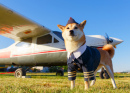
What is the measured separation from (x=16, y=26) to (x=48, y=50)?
1820mm

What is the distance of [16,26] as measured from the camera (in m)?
5.54

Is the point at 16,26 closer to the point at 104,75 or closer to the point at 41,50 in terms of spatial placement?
the point at 41,50

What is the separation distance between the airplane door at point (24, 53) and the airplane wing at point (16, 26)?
376 mm

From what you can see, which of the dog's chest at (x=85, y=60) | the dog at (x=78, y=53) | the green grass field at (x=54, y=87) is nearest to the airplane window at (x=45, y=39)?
the green grass field at (x=54, y=87)

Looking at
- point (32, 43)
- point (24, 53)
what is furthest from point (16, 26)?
point (24, 53)

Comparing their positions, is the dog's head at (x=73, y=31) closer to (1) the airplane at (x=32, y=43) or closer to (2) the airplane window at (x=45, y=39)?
(1) the airplane at (x=32, y=43)

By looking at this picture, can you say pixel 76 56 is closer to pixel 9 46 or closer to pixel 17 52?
pixel 17 52

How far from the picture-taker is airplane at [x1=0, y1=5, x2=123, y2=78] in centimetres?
526

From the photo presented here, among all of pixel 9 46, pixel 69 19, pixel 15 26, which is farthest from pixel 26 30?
pixel 69 19

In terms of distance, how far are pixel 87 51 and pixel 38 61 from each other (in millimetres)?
4304

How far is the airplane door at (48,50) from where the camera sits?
18.1ft

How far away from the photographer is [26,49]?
6246 millimetres

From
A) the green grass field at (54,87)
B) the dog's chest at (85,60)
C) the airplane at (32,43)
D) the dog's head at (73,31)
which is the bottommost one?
the green grass field at (54,87)

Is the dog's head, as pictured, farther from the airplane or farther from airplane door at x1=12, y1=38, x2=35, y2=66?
airplane door at x1=12, y1=38, x2=35, y2=66
